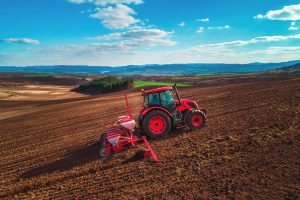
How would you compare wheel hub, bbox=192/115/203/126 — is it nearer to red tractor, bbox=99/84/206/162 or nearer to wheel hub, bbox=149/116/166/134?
red tractor, bbox=99/84/206/162

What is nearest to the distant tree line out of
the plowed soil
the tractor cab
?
the plowed soil

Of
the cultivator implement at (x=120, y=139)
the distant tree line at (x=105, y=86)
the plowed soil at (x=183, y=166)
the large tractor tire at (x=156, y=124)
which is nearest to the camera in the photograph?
the plowed soil at (x=183, y=166)

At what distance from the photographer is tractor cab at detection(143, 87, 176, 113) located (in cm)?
952

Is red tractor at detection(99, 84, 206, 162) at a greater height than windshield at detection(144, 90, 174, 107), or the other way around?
windshield at detection(144, 90, 174, 107)

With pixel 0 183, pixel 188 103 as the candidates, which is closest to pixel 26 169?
pixel 0 183

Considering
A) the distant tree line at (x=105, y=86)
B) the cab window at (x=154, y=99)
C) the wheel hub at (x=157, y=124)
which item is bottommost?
the distant tree line at (x=105, y=86)

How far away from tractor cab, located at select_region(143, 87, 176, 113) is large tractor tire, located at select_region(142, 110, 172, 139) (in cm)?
48

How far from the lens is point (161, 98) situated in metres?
9.57

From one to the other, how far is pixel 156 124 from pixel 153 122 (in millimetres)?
150

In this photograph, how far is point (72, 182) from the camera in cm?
670

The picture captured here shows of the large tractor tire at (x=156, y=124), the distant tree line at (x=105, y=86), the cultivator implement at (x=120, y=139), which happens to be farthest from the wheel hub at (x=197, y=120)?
the distant tree line at (x=105, y=86)

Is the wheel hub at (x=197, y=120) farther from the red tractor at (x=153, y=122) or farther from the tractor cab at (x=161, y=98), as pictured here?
the tractor cab at (x=161, y=98)

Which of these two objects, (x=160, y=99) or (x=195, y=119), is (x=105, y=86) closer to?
(x=160, y=99)

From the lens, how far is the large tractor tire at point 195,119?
9.57m
